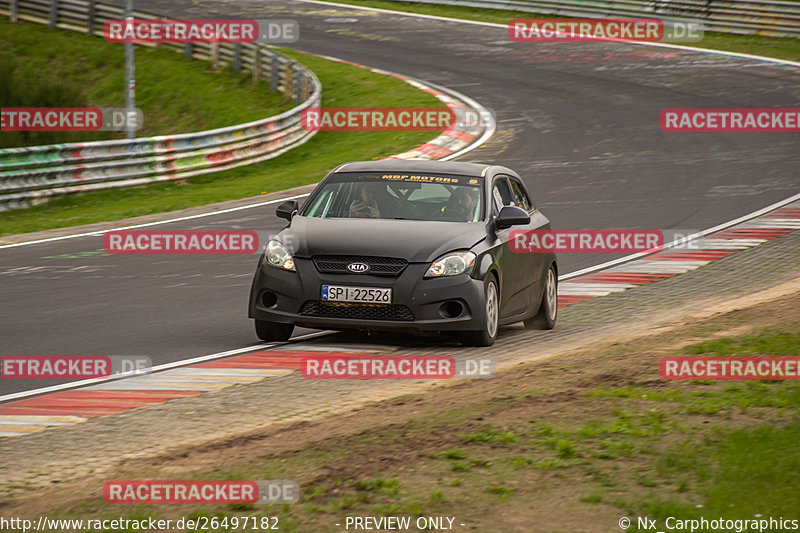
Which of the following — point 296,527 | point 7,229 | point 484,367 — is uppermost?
point 296,527

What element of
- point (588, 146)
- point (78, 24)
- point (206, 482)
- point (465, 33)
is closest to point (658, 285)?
point (206, 482)

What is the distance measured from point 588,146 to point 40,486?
21.1 m

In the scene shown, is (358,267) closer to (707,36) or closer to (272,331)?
(272,331)

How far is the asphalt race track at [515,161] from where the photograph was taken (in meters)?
11.0

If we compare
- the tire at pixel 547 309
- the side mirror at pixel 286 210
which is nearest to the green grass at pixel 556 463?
the side mirror at pixel 286 210

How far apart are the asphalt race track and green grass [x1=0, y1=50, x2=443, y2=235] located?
1.80 meters

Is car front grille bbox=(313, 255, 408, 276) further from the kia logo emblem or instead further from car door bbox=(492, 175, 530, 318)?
car door bbox=(492, 175, 530, 318)

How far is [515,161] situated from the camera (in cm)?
2406

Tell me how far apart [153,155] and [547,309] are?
1299cm

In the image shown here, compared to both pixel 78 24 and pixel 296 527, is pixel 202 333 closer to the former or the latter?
pixel 296 527

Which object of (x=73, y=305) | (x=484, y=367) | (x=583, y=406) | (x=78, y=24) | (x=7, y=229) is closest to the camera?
(x=583, y=406)

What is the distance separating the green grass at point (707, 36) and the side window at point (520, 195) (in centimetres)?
2885

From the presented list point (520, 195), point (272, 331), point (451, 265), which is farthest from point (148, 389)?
point (520, 195)

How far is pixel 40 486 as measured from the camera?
19.5 ft
